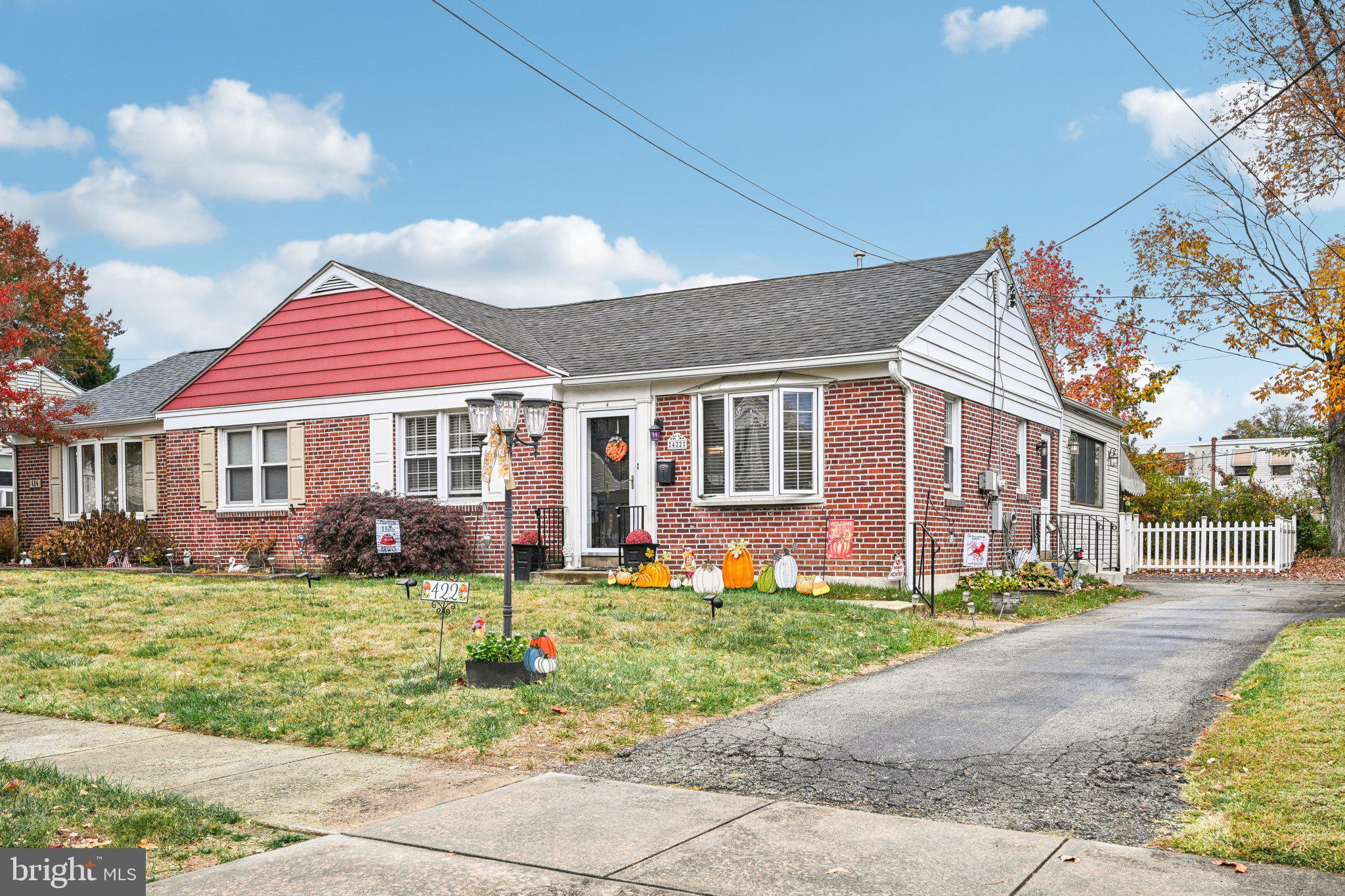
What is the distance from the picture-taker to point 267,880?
175 inches

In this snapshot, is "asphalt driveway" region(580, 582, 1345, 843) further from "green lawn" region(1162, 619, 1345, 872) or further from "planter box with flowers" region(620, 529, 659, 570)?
"planter box with flowers" region(620, 529, 659, 570)

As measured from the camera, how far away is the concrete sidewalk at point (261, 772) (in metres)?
5.61

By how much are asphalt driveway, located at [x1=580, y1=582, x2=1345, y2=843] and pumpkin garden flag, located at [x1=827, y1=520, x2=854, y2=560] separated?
3897 millimetres

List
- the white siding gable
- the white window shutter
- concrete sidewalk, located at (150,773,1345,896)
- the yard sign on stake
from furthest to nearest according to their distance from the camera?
the white window shutter < the white siding gable < the yard sign on stake < concrete sidewalk, located at (150,773,1345,896)

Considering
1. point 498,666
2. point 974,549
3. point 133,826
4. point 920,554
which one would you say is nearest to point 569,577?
point 920,554

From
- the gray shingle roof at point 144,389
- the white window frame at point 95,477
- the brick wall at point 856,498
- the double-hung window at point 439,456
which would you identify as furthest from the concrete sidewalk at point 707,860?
the white window frame at point 95,477

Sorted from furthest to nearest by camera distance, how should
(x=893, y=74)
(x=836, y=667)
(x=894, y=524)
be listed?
(x=893, y=74)
(x=894, y=524)
(x=836, y=667)

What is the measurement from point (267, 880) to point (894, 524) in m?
11.4

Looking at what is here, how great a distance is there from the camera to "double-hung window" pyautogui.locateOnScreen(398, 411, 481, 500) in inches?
716

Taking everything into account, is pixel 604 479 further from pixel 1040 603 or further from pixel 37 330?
pixel 37 330

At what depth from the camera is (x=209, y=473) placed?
66.7 feet

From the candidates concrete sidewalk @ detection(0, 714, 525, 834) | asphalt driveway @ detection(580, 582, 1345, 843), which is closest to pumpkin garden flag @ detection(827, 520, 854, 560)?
asphalt driveway @ detection(580, 582, 1345, 843)

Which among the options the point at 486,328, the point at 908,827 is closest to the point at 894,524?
the point at 486,328

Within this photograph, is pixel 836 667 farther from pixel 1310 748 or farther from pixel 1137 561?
pixel 1137 561
